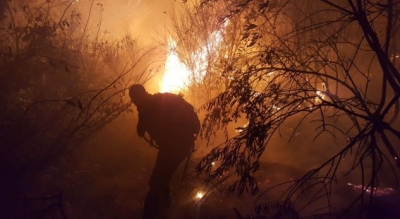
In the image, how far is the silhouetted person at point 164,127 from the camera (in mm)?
5906

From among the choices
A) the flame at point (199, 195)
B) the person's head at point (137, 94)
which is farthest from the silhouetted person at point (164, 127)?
the flame at point (199, 195)

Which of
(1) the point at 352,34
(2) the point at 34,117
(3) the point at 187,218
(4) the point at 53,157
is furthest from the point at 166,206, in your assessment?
(1) the point at 352,34

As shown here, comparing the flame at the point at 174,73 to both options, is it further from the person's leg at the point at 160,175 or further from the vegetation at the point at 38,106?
the person's leg at the point at 160,175

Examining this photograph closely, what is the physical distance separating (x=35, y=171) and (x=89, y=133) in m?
2.04

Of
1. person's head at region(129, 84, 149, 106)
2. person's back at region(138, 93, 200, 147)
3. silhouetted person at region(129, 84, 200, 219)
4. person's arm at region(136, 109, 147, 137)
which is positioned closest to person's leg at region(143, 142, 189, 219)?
silhouetted person at region(129, 84, 200, 219)

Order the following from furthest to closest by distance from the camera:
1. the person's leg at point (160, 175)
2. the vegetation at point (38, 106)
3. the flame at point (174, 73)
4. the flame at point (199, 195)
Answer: the flame at point (174, 73), the vegetation at point (38, 106), the flame at point (199, 195), the person's leg at point (160, 175)

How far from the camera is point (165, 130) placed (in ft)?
19.6

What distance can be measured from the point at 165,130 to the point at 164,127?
0.18 feet

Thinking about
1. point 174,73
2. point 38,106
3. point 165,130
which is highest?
point 174,73

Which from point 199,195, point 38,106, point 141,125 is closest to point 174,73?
point 38,106

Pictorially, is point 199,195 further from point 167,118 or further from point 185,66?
point 185,66

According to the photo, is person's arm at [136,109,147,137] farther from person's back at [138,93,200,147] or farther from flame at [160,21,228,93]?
flame at [160,21,228,93]

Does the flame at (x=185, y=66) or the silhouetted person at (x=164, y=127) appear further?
the flame at (x=185, y=66)

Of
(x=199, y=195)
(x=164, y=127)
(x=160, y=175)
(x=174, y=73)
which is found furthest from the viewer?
(x=174, y=73)
